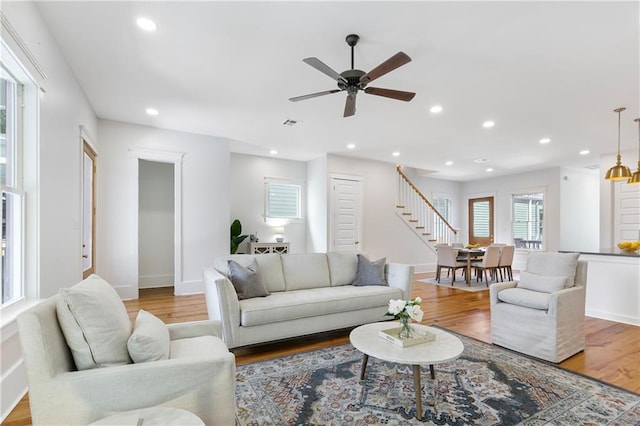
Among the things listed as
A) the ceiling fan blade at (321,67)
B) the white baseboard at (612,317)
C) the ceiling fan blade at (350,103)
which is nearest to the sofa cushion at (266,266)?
the ceiling fan blade at (350,103)

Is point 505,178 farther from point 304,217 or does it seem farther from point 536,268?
point 536,268

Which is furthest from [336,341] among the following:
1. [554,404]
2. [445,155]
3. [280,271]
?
[445,155]

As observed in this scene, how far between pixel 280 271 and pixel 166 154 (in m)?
3.17

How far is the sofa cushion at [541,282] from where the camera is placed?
318cm

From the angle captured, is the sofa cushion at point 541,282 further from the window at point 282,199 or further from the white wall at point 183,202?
the window at point 282,199

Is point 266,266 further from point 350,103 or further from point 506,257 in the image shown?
point 506,257

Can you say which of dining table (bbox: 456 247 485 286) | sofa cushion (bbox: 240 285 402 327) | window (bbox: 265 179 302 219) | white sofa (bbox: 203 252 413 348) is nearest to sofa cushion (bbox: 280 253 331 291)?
white sofa (bbox: 203 252 413 348)

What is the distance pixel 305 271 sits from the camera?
3.90 meters

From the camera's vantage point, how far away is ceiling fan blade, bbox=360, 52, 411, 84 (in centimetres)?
236

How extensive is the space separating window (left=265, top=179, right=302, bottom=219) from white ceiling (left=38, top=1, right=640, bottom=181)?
6.76ft

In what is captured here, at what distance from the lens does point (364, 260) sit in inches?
161

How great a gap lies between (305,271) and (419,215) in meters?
5.71

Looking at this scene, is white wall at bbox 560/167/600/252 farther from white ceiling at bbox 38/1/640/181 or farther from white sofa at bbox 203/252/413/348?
white sofa at bbox 203/252/413/348

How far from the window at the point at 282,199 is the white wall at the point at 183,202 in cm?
168
